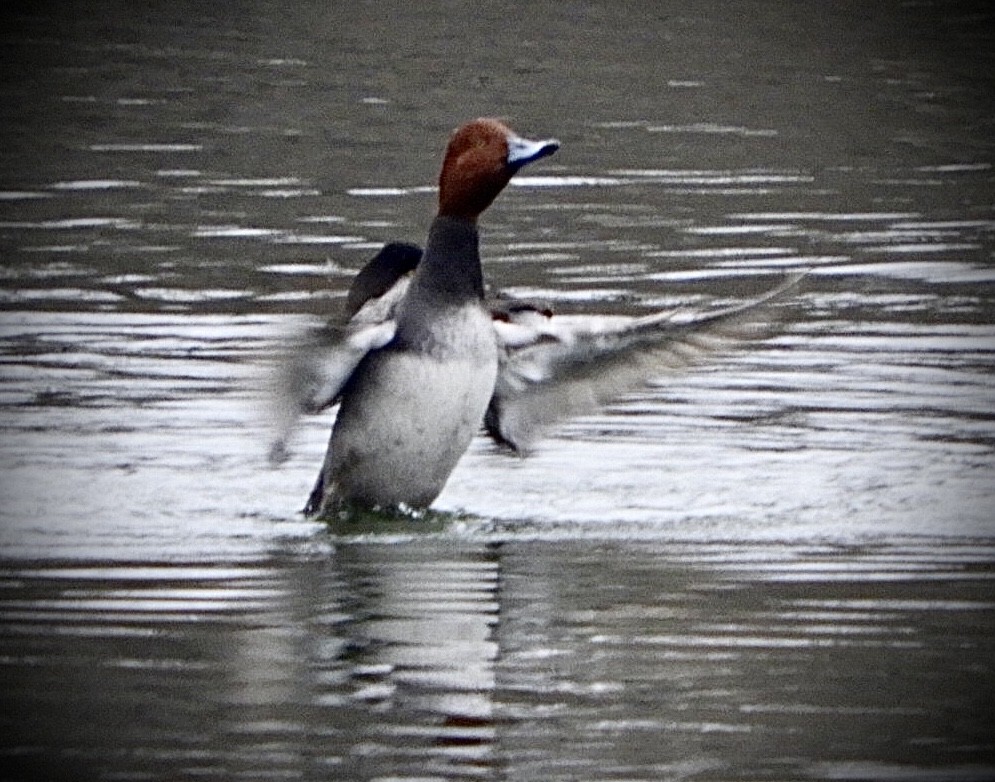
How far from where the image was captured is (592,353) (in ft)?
30.6

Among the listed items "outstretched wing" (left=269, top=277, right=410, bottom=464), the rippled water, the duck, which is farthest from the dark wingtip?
the rippled water

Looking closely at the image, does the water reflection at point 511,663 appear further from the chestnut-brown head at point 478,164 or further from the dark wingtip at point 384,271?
the chestnut-brown head at point 478,164

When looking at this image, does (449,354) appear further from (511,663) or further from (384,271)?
(511,663)

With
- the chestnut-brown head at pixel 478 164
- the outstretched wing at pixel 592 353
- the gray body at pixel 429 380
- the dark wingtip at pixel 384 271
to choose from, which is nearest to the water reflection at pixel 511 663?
the gray body at pixel 429 380

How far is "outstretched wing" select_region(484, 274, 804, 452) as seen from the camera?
9.24 metres

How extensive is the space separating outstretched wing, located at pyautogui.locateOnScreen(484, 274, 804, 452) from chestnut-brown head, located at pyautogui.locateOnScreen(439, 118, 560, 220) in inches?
19.1

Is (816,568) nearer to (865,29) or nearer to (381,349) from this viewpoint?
(381,349)

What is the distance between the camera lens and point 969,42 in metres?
21.4

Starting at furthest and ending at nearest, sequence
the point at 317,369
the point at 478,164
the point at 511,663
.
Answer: the point at 478,164 → the point at 317,369 → the point at 511,663

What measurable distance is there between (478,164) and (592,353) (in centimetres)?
79

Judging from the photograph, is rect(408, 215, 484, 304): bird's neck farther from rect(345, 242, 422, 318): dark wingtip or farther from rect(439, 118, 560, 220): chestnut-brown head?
rect(345, 242, 422, 318): dark wingtip

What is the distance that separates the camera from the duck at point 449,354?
8.90 m

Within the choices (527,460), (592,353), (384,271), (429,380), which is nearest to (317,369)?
(429,380)

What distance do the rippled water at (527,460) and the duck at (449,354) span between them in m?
0.20
